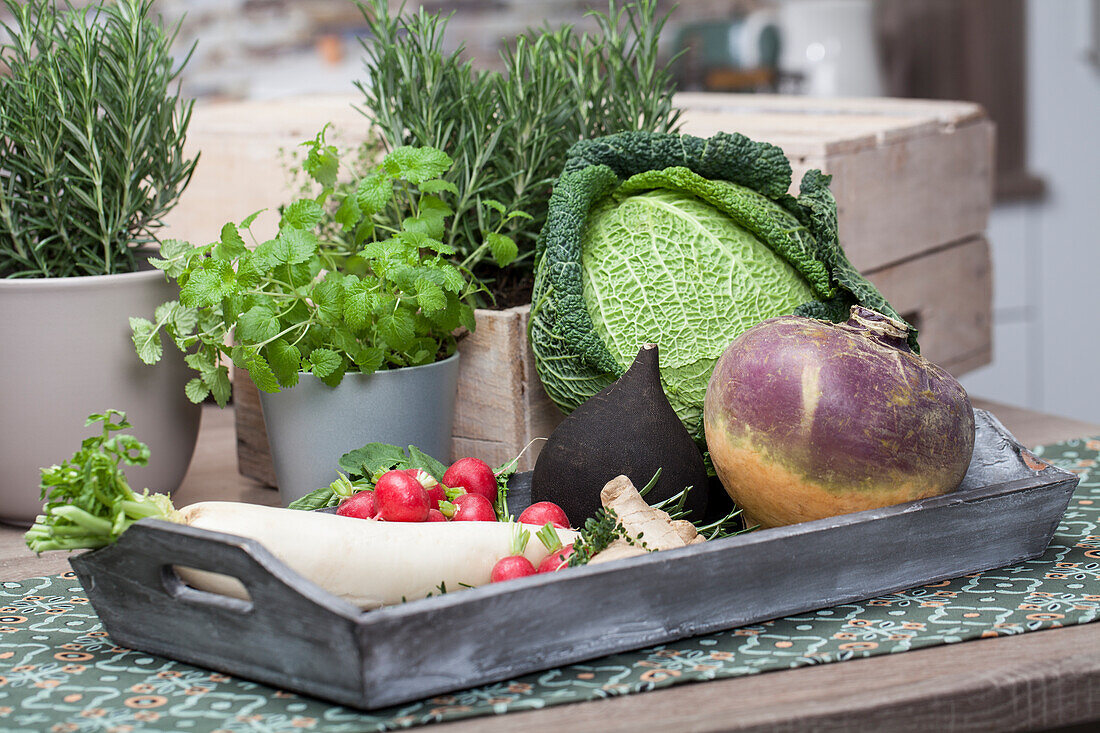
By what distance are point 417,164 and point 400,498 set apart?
12.6 inches

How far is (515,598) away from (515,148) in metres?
0.60

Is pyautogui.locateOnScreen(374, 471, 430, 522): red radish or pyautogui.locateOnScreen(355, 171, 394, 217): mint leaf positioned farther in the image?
pyautogui.locateOnScreen(355, 171, 394, 217): mint leaf

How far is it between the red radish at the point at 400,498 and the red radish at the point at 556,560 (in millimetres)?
111

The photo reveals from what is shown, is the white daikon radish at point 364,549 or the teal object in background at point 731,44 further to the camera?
the teal object in background at point 731,44

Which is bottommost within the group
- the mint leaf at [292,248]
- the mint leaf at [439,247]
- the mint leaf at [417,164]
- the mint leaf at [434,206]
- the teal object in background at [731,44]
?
the mint leaf at [439,247]

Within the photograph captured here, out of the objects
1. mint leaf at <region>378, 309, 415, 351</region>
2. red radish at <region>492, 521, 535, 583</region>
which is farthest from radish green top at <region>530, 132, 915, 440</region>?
red radish at <region>492, 521, 535, 583</region>

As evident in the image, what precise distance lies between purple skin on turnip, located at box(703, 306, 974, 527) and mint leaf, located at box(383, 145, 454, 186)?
1.07ft

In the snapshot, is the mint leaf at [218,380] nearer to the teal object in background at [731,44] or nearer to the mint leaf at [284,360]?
the mint leaf at [284,360]

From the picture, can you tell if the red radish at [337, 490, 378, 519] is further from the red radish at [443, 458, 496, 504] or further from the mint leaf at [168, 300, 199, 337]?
the mint leaf at [168, 300, 199, 337]

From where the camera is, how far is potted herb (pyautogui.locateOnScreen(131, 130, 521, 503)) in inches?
38.8

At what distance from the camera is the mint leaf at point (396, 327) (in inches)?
39.1

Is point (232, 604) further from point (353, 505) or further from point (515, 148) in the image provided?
point (515, 148)

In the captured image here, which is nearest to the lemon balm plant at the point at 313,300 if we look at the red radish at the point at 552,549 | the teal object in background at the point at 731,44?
the red radish at the point at 552,549

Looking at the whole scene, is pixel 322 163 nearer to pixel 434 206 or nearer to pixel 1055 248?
pixel 434 206
